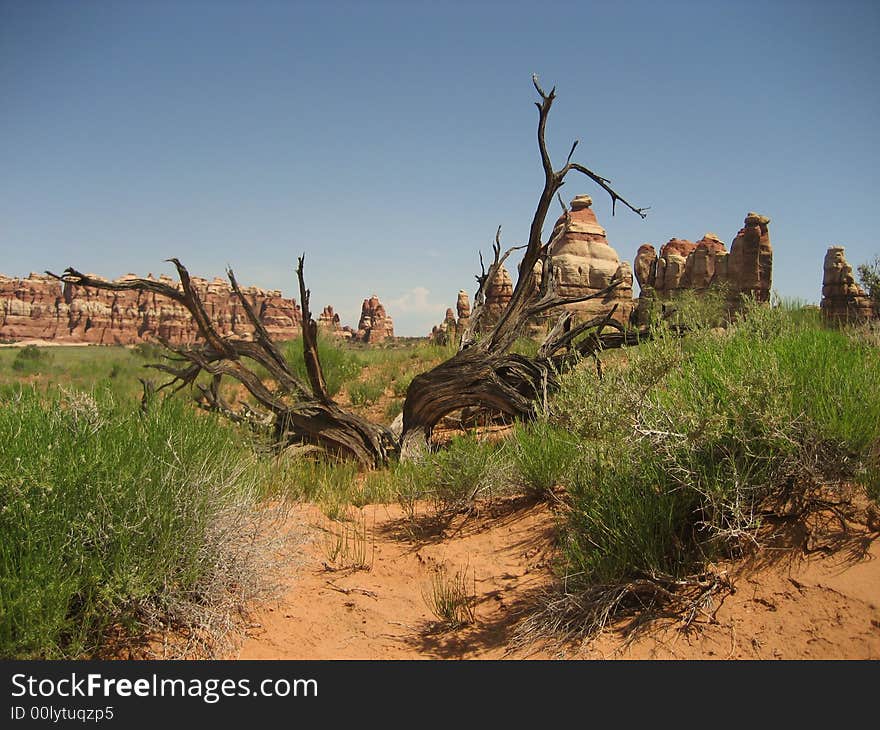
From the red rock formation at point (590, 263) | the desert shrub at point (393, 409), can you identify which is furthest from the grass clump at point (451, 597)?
the red rock formation at point (590, 263)

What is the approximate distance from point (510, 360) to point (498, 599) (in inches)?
179

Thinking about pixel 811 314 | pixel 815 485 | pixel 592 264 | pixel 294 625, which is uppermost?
pixel 592 264

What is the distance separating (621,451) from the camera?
146 inches

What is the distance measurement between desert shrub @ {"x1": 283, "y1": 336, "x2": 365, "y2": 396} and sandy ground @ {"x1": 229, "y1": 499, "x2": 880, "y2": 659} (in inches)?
299

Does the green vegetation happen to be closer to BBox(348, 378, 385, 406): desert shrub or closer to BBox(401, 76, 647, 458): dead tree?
BBox(401, 76, 647, 458): dead tree

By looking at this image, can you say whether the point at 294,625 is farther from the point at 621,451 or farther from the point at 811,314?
the point at 811,314

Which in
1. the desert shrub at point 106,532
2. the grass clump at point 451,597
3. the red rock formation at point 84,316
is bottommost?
the grass clump at point 451,597

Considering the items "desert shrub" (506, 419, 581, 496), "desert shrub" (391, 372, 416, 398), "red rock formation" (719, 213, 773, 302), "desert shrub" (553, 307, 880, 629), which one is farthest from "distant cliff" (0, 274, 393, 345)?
"desert shrub" (553, 307, 880, 629)

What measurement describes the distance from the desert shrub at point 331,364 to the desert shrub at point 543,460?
7698 millimetres

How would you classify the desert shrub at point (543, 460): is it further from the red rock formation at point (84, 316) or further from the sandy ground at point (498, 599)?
the red rock formation at point (84, 316)

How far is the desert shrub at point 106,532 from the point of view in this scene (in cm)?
269

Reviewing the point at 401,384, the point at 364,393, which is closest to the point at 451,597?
the point at 364,393
